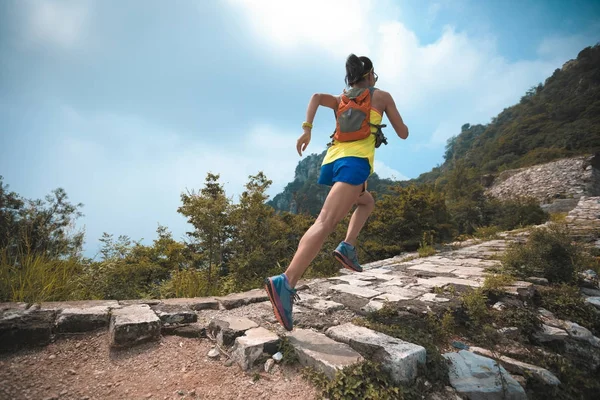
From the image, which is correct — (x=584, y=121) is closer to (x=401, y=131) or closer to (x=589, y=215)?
(x=589, y=215)

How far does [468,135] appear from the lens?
264ft

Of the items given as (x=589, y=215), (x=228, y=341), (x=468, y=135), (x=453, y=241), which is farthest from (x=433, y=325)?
(x=468, y=135)

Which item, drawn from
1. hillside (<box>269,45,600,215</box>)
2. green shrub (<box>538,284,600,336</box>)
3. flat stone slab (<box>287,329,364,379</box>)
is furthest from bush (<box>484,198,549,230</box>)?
flat stone slab (<box>287,329,364,379</box>)

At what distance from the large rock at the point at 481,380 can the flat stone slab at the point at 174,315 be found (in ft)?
5.64

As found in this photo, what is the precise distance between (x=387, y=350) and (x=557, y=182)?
75.4 feet

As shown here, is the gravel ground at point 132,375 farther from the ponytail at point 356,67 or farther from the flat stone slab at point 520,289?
the flat stone slab at point 520,289

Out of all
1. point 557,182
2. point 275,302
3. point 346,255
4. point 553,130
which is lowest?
point 275,302

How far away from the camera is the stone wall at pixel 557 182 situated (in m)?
15.5

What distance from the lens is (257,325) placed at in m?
1.83

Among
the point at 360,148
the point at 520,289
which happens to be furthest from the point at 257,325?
the point at 520,289

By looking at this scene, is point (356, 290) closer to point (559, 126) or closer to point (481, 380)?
point (481, 380)

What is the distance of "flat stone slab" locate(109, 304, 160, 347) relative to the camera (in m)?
1.55

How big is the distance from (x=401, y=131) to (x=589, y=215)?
12216mm

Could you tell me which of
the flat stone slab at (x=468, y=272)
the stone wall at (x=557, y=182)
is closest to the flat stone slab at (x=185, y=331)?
the flat stone slab at (x=468, y=272)
